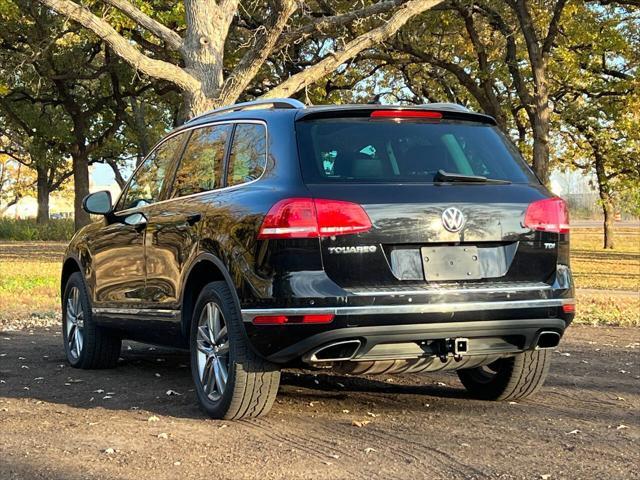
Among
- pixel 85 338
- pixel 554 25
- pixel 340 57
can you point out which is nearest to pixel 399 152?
pixel 85 338

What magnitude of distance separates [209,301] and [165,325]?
0.85 meters

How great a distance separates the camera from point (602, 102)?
2623 centimetres

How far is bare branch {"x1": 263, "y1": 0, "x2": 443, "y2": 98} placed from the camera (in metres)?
15.1

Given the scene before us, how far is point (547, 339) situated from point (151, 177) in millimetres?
3190

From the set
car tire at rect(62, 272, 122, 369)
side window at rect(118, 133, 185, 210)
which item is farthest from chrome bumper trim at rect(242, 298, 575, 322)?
car tire at rect(62, 272, 122, 369)

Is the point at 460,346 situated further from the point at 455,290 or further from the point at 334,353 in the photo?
the point at 334,353

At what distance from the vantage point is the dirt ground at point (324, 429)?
430 centimetres

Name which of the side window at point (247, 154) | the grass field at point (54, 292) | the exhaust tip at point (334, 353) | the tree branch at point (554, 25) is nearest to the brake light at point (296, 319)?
the exhaust tip at point (334, 353)

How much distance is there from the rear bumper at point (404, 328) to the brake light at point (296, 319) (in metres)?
0.02

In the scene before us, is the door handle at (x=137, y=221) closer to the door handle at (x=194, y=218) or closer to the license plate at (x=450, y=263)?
the door handle at (x=194, y=218)

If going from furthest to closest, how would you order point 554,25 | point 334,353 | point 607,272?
point 607,272, point 554,25, point 334,353

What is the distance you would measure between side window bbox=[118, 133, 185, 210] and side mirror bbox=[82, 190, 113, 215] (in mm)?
130

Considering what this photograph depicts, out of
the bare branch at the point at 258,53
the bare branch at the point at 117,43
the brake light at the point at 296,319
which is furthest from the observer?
the bare branch at the point at 258,53

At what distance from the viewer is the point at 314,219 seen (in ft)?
A: 16.0
